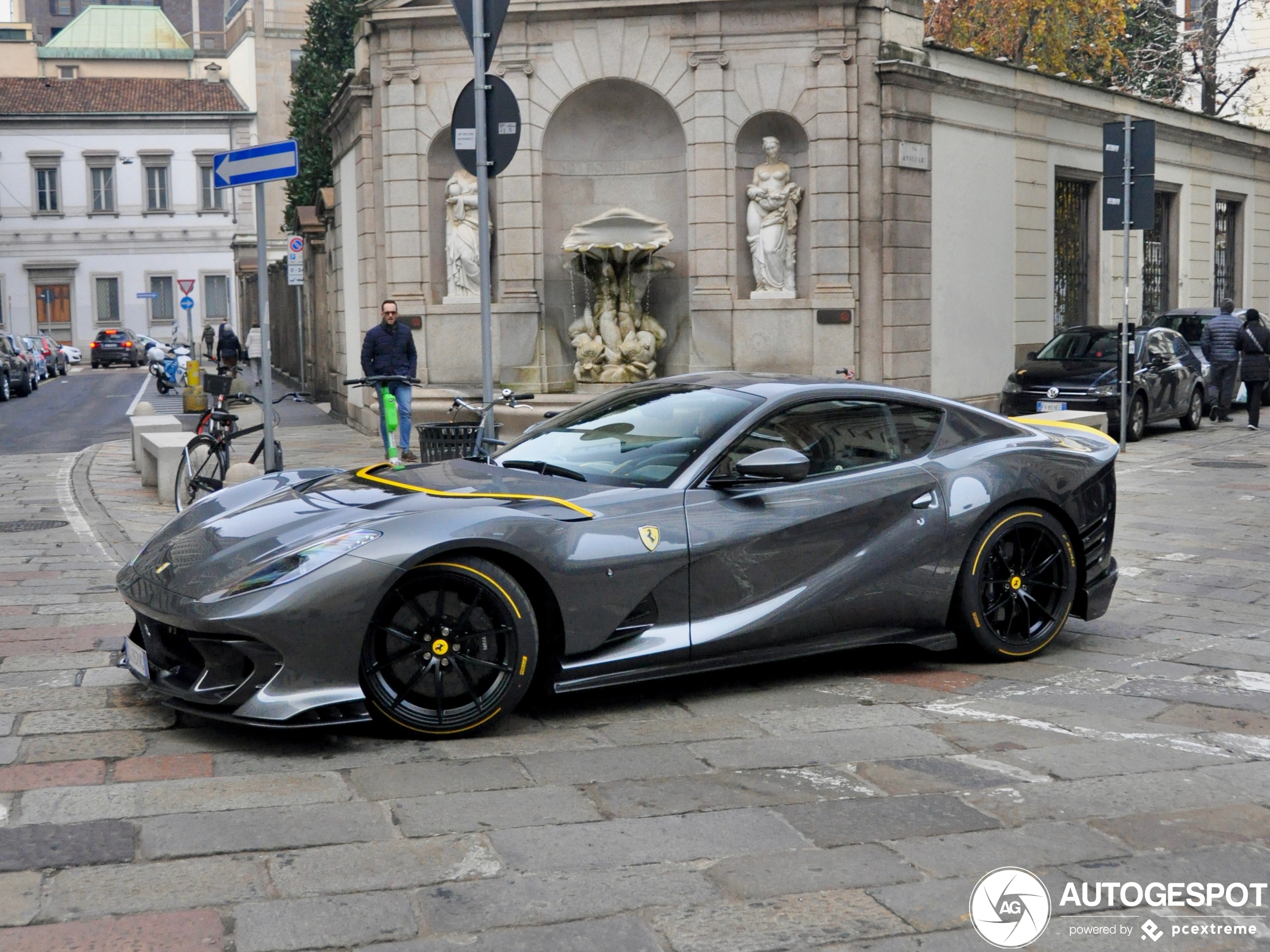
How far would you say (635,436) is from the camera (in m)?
6.09

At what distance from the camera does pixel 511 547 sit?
17.1ft

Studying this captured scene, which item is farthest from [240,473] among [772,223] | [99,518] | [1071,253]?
[1071,253]

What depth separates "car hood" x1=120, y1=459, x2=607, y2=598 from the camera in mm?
5176

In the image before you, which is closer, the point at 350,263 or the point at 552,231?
the point at 552,231

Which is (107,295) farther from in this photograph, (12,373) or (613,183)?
(613,183)

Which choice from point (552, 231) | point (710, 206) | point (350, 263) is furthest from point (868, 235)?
point (350, 263)

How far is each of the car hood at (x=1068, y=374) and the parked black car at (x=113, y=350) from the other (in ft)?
138

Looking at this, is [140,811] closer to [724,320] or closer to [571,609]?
[571,609]

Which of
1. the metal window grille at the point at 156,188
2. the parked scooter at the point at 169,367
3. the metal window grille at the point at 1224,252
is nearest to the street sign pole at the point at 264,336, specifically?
the parked scooter at the point at 169,367

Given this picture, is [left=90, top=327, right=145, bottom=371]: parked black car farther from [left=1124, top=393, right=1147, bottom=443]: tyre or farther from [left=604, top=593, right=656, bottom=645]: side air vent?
[left=604, top=593, right=656, bottom=645]: side air vent

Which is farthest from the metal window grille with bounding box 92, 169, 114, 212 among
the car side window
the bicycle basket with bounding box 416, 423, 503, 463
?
the car side window

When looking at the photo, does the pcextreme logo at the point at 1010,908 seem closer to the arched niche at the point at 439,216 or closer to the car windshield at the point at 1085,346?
the car windshield at the point at 1085,346

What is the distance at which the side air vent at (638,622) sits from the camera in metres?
5.46

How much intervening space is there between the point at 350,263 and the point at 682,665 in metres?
17.2
